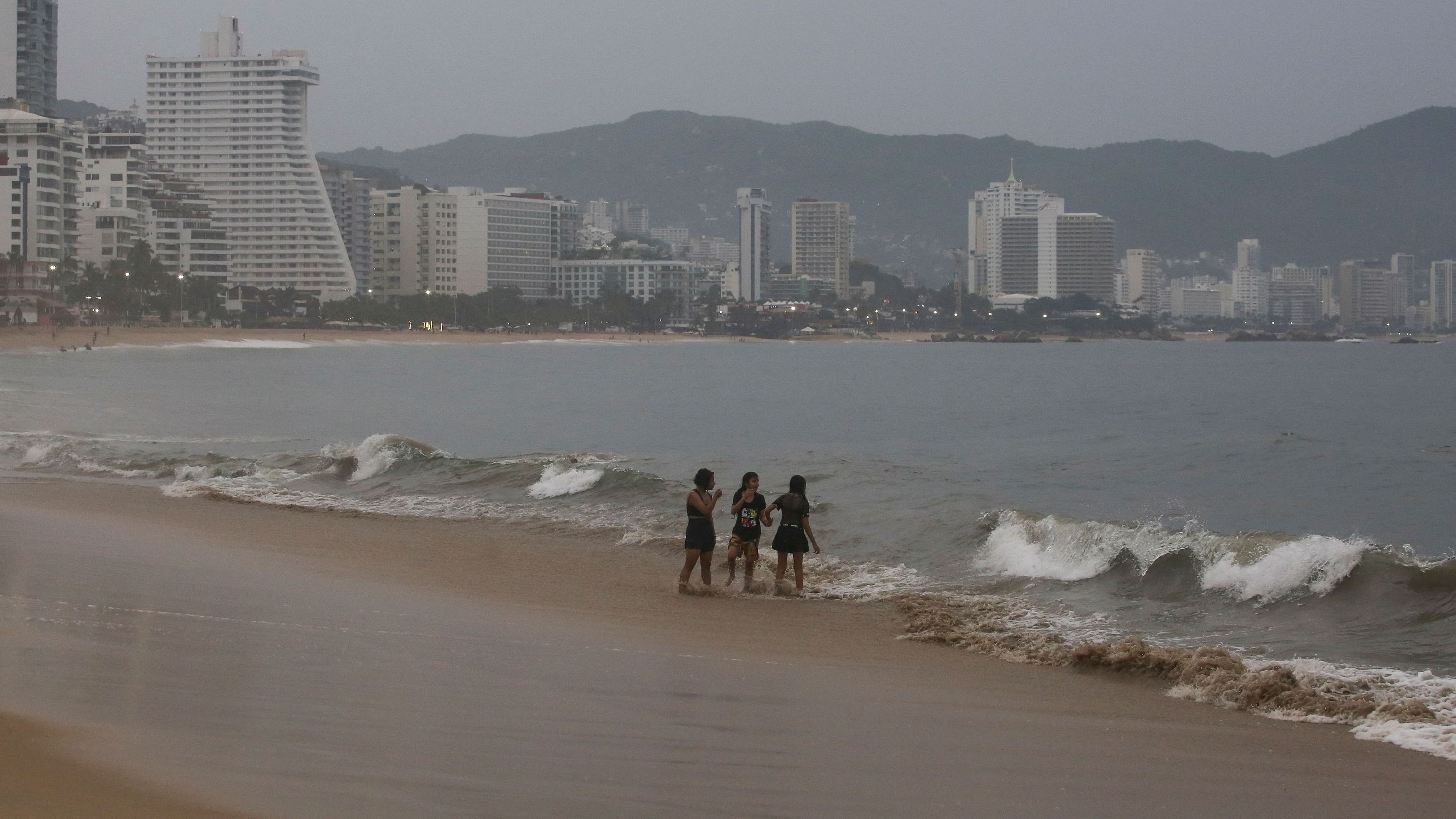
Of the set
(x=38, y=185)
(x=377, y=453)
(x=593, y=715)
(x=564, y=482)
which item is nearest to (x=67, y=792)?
(x=593, y=715)

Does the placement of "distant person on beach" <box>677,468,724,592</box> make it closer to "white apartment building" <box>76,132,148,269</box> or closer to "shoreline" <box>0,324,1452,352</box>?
"shoreline" <box>0,324,1452,352</box>

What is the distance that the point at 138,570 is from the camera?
1201cm

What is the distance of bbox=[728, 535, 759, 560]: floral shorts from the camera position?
12.7 meters

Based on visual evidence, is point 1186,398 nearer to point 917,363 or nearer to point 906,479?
point 906,479

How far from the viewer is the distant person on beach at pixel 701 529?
487 inches

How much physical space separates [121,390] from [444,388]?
1284cm

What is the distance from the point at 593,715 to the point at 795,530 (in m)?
5.37

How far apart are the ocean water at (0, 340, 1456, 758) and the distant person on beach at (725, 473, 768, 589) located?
0.66 metres

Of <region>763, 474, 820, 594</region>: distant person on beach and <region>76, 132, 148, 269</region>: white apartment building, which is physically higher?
<region>76, 132, 148, 269</region>: white apartment building

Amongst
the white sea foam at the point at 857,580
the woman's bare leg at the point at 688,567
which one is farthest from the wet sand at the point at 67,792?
the white sea foam at the point at 857,580

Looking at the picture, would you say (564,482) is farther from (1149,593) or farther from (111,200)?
(111,200)

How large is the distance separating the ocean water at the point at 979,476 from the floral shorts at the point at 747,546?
663 mm

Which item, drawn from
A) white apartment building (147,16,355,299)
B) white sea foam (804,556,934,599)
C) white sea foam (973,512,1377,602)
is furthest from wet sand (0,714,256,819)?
white apartment building (147,16,355,299)

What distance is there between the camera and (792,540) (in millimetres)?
12602
